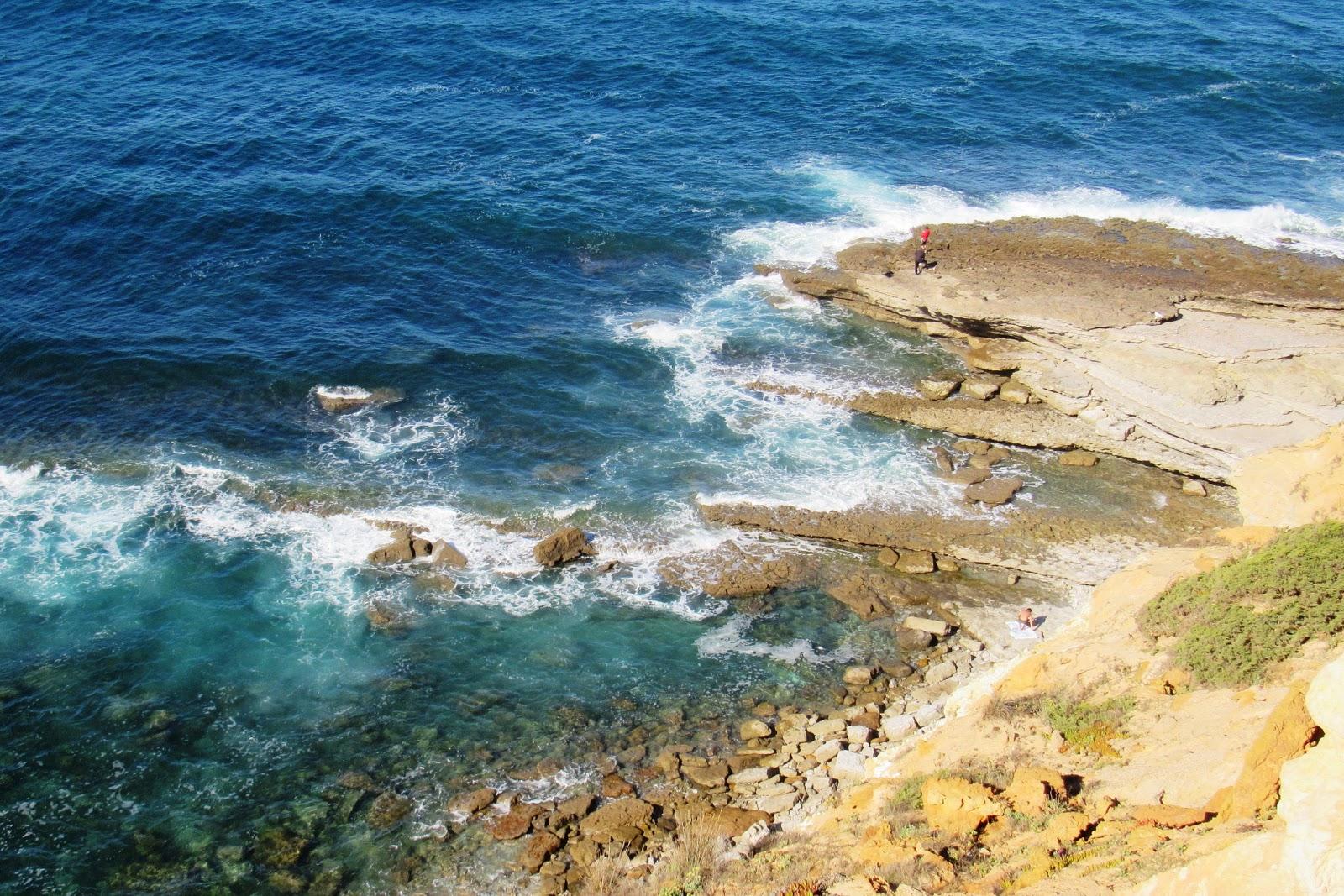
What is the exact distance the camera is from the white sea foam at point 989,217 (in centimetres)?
5584

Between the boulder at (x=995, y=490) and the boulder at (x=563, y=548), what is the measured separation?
1593 centimetres

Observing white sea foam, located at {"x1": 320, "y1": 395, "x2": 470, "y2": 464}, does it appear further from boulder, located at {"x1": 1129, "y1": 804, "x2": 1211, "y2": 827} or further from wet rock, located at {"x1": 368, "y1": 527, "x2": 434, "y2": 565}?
boulder, located at {"x1": 1129, "y1": 804, "x2": 1211, "y2": 827}

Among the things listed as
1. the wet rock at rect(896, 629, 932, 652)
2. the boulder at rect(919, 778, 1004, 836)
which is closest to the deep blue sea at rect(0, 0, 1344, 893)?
the wet rock at rect(896, 629, 932, 652)

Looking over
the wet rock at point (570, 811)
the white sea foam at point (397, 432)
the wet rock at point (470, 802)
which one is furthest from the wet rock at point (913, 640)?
the white sea foam at point (397, 432)

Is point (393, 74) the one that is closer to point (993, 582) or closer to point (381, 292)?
point (381, 292)

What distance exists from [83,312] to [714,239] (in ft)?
115

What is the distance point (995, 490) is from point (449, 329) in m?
28.9

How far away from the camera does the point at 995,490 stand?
1598 inches

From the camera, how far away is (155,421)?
45469 millimetres

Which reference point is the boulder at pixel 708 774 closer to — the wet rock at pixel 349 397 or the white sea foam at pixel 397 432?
the white sea foam at pixel 397 432

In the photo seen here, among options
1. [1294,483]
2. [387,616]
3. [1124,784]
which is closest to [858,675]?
[1124,784]

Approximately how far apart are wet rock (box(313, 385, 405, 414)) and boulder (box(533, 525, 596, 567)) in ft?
43.7

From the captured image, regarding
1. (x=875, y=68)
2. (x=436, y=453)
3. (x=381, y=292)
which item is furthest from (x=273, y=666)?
(x=875, y=68)

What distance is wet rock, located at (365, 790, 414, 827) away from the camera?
29.2 meters
